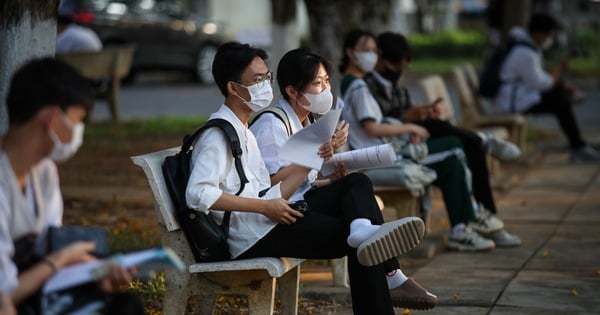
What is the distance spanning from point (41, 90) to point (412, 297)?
7.94ft

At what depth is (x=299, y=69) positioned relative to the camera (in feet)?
19.4

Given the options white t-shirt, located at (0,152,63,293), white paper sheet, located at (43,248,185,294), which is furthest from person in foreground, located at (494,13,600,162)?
white paper sheet, located at (43,248,185,294)

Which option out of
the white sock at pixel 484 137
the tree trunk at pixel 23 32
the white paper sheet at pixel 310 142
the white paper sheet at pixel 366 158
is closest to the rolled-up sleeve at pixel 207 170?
the white paper sheet at pixel 310 142

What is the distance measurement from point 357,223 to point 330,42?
670 centimetres

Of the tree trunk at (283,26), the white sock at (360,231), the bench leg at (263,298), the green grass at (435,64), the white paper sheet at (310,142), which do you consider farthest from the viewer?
the green grass at (435,64)

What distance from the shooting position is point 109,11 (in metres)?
24.7

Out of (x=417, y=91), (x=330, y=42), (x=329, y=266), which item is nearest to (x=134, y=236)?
(x=329, y=266)

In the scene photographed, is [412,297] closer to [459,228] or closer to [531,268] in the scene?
[531,268]

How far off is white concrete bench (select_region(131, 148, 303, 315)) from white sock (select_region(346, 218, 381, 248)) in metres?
0.32

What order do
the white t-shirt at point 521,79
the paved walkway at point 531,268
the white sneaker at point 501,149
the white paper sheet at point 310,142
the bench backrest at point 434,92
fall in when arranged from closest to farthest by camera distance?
the white paper sheet at point 310,142
the paved walkway at point 531,268
the white sneaker at point 501,149
the bench backrest at point 434,92
the white t-shirt at point 521,79

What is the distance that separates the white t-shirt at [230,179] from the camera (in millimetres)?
5023

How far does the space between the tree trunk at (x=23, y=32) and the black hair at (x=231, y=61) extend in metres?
1.31

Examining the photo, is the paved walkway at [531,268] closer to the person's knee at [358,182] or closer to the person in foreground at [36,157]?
the person's knee at [358,182]

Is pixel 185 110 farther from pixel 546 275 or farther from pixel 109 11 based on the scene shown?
pixel 546 275
